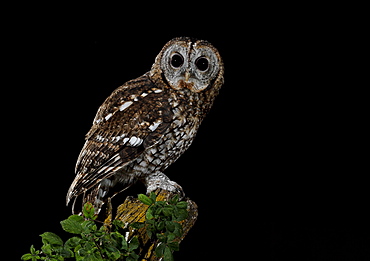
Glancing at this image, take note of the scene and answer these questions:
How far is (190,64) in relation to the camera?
2.54m

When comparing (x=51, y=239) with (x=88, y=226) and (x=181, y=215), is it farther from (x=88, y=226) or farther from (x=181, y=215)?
(x=181, y=215)

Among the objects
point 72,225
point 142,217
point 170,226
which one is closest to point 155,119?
point 142,217

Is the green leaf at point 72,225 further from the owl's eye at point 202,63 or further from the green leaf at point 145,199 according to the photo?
the owl's eye at point 202,63

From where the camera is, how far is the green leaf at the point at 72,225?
2145 mm

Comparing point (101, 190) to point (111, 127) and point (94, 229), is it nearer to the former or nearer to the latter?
point (111, 127)

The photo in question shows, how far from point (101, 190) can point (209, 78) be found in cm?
72

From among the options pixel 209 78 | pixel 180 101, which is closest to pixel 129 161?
pixel 180 101

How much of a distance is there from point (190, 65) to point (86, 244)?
0.90m

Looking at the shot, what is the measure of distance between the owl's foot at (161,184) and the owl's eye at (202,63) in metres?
0.52

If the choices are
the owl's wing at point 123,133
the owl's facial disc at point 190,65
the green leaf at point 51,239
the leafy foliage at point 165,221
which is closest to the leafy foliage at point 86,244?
the green leaf at point 51,239

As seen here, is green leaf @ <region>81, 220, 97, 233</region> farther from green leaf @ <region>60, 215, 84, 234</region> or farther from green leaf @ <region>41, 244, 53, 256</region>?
green leaf @ <region>41, 244, 53, 256</region>

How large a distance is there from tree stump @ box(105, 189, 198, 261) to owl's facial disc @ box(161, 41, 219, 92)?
49 cm

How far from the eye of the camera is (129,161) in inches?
100

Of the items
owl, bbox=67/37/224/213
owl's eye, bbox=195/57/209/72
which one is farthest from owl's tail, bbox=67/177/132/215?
owl's eye, bbox=195/57/209/72
